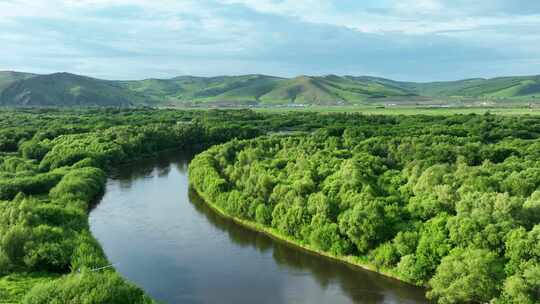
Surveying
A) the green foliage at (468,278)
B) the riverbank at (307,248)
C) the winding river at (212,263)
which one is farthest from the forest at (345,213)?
the winding river at (212,263)

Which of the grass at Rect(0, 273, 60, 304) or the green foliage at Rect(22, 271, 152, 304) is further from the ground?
the green foliage at Rect(22, 271, 152, 304)

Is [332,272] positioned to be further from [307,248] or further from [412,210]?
[412,210]

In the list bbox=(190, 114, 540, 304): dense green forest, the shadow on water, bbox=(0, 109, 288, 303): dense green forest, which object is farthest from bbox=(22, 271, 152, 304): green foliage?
bbox=(190, 114, 540, 304): dense green forest

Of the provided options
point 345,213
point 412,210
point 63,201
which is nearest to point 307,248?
point 345,213

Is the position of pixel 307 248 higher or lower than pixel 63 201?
lower

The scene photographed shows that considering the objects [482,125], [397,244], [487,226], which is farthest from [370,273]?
[482,125]

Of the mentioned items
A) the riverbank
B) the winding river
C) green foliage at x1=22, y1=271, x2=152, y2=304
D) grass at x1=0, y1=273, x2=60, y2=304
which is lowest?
the winding river

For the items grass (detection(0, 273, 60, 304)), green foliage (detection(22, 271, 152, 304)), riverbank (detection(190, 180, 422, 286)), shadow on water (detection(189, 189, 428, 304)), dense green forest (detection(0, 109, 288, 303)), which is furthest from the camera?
riverbank (detection(190, 180, 422, 286))

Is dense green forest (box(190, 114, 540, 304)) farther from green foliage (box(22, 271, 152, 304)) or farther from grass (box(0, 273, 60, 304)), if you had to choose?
grass (box(0, 273, 60, 304))
